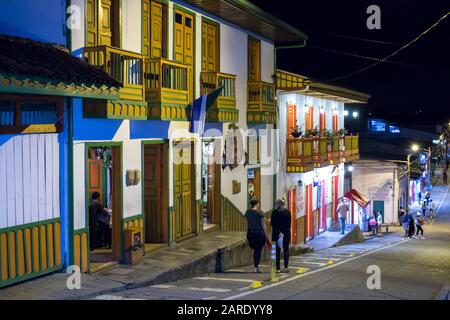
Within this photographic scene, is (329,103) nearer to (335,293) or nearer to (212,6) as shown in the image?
(212,6)

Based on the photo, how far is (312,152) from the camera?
964 inches

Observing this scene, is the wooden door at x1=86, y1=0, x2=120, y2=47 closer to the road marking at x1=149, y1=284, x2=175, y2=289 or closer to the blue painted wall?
the blue painted wall

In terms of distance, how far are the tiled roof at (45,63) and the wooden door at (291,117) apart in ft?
46.4

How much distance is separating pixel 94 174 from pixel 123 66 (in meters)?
3.14

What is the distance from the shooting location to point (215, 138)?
57.5ft

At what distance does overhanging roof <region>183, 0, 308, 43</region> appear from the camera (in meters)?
16.2

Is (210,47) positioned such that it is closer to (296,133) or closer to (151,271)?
(296,133)

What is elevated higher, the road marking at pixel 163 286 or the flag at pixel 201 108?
the flag at pixel 201 108

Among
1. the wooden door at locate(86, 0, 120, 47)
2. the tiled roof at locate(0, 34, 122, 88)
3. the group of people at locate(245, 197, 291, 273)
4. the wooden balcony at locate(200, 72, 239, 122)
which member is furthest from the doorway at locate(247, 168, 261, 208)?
the tiled roof at locate(0, 34, 122, 88)

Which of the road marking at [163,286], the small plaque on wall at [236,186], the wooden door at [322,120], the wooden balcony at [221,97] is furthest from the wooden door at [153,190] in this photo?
the wooden door at [322,120]

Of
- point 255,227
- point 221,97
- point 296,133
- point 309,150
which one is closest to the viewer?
point 255,227

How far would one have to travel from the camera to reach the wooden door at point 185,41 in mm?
15289

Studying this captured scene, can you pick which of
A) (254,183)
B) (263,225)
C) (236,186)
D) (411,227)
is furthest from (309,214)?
(263,225)

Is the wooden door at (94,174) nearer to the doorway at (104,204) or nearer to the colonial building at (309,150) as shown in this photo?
the doorway at (104,204)
